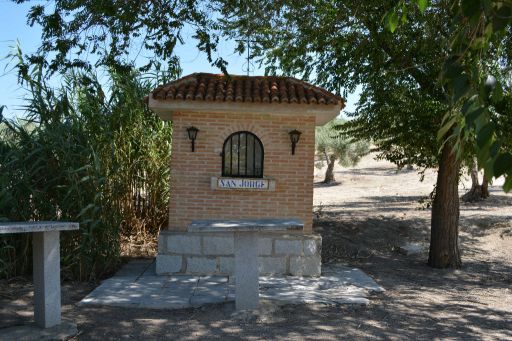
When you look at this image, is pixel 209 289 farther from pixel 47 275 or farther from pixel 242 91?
pixel 242 91

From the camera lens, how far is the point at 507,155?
1.23m

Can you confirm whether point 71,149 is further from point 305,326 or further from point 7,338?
point 305,326

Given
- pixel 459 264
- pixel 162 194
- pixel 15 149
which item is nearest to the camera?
pixel 15 149

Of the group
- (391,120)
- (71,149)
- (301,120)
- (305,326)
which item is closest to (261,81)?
(301,120)

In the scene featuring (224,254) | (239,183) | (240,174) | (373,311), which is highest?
(240,174)

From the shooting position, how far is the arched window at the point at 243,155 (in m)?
8.02

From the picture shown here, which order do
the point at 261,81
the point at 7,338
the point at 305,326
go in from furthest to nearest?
1. the point at 261,81
2. the point at 305,326
3. the point at 7,338

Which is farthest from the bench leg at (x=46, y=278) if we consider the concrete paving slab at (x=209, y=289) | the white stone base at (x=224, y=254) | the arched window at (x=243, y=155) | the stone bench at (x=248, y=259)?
the arched window at (x=243, y=155)

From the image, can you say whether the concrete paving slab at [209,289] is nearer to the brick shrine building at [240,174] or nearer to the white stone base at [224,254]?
the white stone base at [224,254]

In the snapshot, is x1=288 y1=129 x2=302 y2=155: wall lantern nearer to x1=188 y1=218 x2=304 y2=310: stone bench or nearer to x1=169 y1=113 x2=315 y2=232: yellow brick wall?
x1=169 y1=113 x2=315 y2=232: yellow brick wall

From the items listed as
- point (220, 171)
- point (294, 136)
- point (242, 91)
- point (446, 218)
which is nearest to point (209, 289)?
point (220, 171)

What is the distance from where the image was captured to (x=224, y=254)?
789 cm

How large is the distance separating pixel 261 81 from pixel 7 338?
5.52 metres

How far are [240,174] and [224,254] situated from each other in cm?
129
